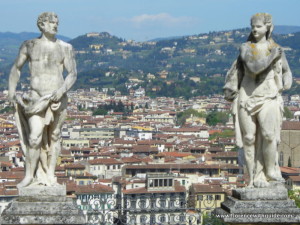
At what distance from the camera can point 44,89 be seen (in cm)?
958

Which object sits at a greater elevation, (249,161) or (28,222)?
(249,161)

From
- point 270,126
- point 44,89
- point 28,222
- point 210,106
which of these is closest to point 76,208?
point 28,222

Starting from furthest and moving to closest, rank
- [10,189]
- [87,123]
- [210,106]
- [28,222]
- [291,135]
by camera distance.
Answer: [210,106], [87,123], [291,135], [10,189], [28,222]

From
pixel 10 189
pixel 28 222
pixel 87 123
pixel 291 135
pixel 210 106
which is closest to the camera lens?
pixel 28 222

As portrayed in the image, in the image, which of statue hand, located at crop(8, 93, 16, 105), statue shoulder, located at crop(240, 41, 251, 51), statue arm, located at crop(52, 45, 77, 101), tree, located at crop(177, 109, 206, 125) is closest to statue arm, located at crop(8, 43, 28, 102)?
statue hand, located at crop(8, 93, 16, 105)

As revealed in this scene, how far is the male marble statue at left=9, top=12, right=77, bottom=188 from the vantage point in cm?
950

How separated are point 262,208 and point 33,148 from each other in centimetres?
243

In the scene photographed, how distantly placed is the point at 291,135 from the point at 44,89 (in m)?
77.9

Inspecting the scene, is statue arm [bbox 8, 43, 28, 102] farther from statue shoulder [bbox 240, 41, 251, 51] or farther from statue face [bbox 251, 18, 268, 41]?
statue face [bbox 251, 18, 268, 41]

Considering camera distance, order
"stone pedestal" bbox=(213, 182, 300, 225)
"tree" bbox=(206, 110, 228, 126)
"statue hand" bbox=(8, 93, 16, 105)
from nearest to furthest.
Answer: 1. "stone pedestal" bbox=(213, 182, 300, 225)
2. "statue hand" bbox=(8, 93, 16, 105)
3. "tree" bbox=(206, 110, 228, 126)

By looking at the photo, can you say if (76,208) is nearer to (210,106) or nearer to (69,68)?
(69,68)

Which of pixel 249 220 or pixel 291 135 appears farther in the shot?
pixel 291 135

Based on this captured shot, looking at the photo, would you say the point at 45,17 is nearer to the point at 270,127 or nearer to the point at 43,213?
the point at 43,213

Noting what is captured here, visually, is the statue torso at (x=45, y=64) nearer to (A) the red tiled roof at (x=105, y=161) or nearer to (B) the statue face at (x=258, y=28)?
(B) the statue face at (x=258, y=28)
